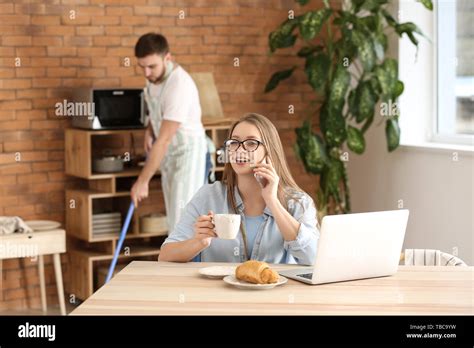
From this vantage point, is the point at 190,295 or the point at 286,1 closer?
the point at 190,295

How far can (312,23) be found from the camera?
588 centimetres

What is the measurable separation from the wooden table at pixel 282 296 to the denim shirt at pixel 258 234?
0.20 meters

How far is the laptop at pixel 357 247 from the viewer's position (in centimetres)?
272

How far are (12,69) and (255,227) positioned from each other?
319 cm

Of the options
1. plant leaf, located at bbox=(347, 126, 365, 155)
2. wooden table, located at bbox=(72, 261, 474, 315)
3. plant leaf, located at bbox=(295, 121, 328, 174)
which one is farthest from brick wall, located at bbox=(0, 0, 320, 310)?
wooden table, located at bbox=(72, 261, 474, 315)

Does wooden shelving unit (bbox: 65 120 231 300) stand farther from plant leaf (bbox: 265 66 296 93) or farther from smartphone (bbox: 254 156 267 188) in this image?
smartphone (bbox: 254 156 267 188)

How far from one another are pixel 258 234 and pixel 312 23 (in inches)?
116

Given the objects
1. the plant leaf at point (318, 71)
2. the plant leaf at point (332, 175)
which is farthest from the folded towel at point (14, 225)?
the plant leaf at point (318, 71)

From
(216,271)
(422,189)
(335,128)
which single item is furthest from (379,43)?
(216,271)

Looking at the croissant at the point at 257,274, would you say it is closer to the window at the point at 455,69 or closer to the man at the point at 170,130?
the man at the point at 170,130
